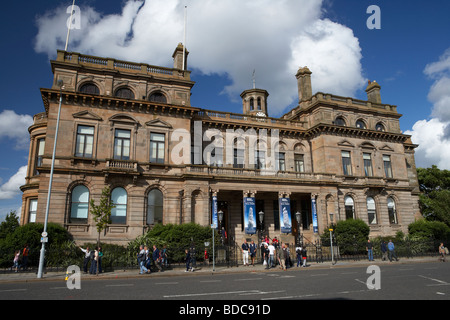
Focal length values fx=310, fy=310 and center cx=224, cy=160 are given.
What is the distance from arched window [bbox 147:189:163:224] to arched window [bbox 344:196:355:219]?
20.4 metres

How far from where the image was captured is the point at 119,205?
86.3ft

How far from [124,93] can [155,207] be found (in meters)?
11.0

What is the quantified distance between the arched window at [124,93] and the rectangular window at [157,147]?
4.13 metres

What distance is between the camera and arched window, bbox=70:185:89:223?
2506 centimetres

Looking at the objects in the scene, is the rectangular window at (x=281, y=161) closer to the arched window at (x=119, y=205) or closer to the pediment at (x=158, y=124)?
the pediment at (x=158, y=124)

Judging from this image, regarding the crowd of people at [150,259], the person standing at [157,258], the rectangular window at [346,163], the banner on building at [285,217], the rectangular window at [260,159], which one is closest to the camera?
the crowd of people at [150,259]

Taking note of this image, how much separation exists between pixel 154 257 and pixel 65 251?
681 cm

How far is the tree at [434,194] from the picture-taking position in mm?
36881

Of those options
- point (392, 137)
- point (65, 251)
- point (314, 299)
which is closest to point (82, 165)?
point (65, 251)

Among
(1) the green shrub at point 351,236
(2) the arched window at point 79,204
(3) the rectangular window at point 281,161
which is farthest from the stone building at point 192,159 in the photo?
(1) the green shrub at point 351,236

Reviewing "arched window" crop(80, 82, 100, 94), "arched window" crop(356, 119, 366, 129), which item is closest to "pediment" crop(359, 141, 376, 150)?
"arched window" crop(356, 119, 366, 129)

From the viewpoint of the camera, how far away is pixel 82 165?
85.5 feet
